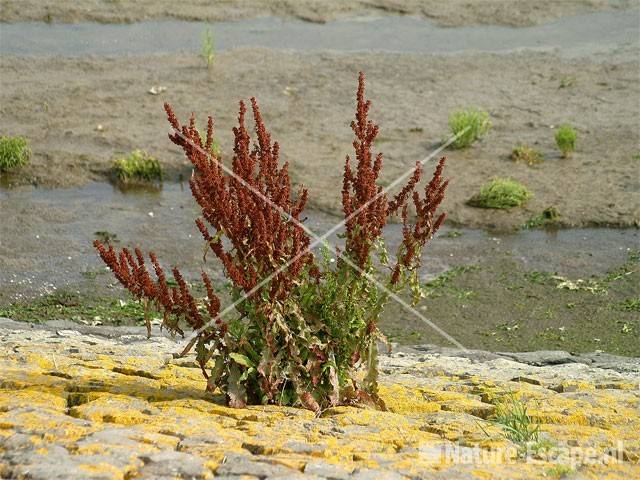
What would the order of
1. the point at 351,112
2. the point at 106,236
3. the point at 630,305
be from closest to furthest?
the point at 630,305
the point at 106,236
the point at 351,112

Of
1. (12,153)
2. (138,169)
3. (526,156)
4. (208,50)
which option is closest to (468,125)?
(526,156)

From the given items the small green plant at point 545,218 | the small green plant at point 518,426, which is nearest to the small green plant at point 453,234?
the small green plant at point 545,218

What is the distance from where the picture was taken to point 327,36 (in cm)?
1741

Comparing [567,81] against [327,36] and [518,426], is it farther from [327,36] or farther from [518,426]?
[518,426]

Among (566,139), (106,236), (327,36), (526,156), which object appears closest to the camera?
(106,236)

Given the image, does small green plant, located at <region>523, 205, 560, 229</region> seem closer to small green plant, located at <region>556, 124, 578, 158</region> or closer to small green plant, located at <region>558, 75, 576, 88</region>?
small green plant, located at <region>556, 124, 578, 158</region>

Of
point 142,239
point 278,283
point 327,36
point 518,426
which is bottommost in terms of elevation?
point 142,239

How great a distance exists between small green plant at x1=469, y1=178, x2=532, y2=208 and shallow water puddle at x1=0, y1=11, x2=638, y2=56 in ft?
19.1

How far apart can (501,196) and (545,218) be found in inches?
19.9

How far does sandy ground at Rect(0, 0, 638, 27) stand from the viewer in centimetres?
1792

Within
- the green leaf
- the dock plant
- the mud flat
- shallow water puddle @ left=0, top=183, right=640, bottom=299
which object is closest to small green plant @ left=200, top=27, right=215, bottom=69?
the mud flat

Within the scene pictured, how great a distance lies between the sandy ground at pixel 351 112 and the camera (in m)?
12.0

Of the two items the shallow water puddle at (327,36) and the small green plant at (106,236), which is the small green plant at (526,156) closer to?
the shallow water puddle at (327,36)

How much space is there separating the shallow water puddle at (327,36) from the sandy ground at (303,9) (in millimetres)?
215
